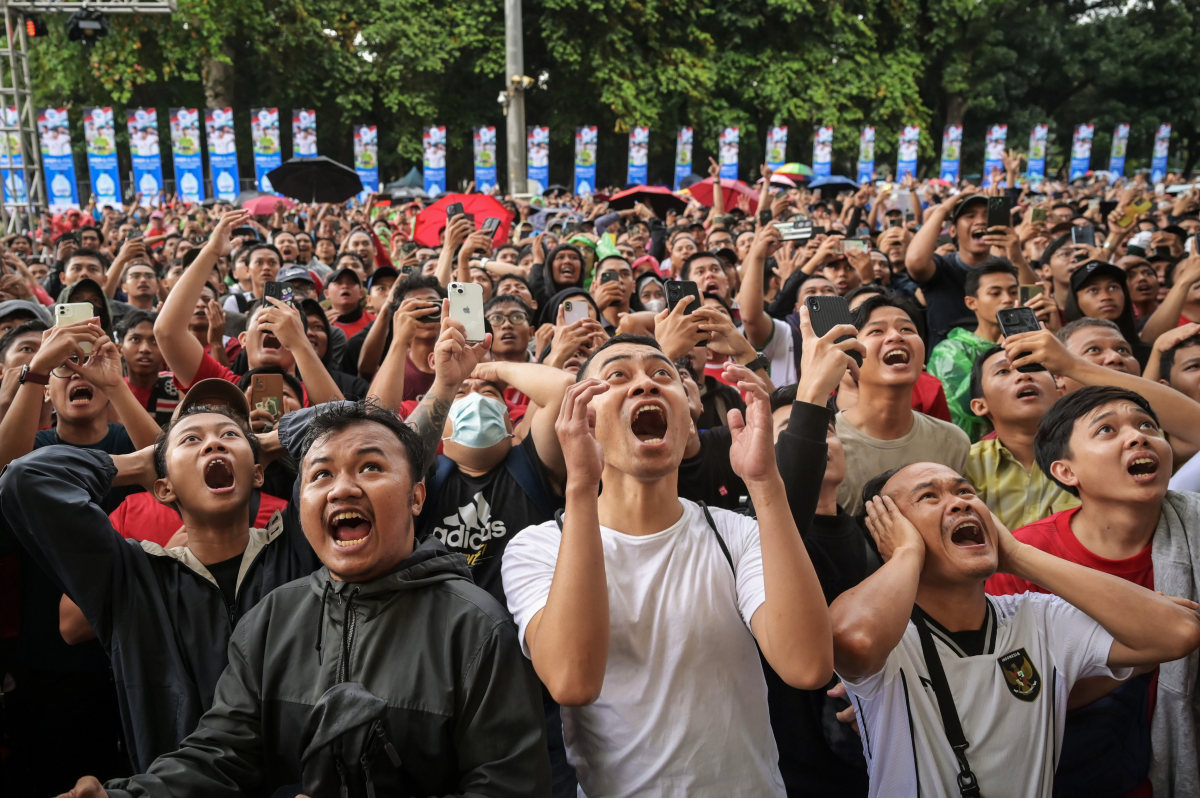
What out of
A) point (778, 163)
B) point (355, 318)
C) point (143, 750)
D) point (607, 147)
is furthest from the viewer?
point (607, 147)

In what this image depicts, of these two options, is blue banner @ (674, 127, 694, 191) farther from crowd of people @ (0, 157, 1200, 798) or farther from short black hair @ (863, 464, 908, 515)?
short black hair @ (863, 464, 908, 515)

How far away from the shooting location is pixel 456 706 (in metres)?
1.89

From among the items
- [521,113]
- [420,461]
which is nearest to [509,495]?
[420,461]

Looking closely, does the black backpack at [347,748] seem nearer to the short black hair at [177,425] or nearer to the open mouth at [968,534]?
the short black hair at [177,425]

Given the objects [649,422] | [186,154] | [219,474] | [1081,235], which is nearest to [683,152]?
[186,154]

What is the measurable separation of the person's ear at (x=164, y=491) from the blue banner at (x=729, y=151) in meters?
21.9

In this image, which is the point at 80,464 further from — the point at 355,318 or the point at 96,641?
the point at 355,318

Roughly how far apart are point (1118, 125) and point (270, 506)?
33545 millimetres

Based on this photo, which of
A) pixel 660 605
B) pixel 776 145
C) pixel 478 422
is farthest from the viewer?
pixel 776 145

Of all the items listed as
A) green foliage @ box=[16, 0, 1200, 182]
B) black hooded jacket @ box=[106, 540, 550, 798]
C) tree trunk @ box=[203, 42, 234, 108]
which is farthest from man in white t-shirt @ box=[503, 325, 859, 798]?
tree trunk @ box=[203, 42, 234, 108]

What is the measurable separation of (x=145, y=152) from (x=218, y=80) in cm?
698

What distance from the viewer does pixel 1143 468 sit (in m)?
2.62

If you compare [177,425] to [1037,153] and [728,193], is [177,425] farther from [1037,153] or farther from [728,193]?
[1037,153]

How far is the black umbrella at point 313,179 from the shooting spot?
1073cm
